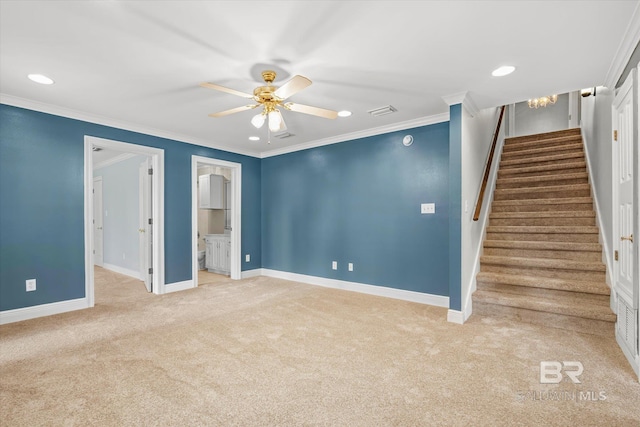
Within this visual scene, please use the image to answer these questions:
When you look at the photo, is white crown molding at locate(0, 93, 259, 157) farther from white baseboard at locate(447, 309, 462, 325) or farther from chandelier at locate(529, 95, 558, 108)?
chandelier at locate(529, 95, 558, 108)

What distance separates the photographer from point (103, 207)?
718 centimetres

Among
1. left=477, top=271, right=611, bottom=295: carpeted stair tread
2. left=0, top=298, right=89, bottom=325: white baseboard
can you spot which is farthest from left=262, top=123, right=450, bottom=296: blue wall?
left=0, top=298, right=89, bottom=325: white baseboard

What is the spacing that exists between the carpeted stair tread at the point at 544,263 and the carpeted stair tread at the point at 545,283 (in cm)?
14

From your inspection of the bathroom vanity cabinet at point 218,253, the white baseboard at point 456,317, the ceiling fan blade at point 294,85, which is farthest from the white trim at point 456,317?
the bathroom vanity cabinet at point 218,253

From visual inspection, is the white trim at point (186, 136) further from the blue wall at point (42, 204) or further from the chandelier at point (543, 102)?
the chandelier at point (543, 102)

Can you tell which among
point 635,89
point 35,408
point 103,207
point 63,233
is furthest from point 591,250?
point 103,207

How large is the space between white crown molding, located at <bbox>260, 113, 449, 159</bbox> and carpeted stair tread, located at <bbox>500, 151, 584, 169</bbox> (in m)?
2.08

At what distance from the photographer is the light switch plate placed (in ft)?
13.6

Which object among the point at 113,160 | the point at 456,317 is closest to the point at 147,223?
the point at 113,160

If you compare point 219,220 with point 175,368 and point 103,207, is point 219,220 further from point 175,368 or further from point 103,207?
point 175,368

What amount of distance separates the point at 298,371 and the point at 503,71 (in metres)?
2.96

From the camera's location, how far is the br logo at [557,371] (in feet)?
7.26

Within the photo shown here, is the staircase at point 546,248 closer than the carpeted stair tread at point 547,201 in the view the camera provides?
Yes

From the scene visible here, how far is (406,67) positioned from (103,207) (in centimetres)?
718
